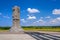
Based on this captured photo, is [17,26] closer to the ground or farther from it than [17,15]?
closer to the ground

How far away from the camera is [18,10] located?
88.0 ft

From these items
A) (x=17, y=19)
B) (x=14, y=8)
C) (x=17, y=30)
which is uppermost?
(x=14, y=8)

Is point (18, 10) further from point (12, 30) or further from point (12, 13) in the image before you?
point (12, 30)

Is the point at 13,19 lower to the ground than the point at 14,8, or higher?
lower

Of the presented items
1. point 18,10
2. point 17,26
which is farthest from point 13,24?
point 18,10

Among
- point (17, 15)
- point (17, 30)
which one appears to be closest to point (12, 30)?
point (17, 30)

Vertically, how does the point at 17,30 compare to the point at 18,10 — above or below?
below

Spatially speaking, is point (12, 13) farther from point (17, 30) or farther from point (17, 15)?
point (17, 30)

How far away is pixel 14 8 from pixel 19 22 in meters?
2.42

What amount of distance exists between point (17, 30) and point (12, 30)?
81 centimetres

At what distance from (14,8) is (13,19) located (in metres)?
1.79

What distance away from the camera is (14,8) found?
26.5 metres

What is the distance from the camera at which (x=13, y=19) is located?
26.6m

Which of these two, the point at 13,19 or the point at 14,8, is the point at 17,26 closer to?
the point at 13,19
